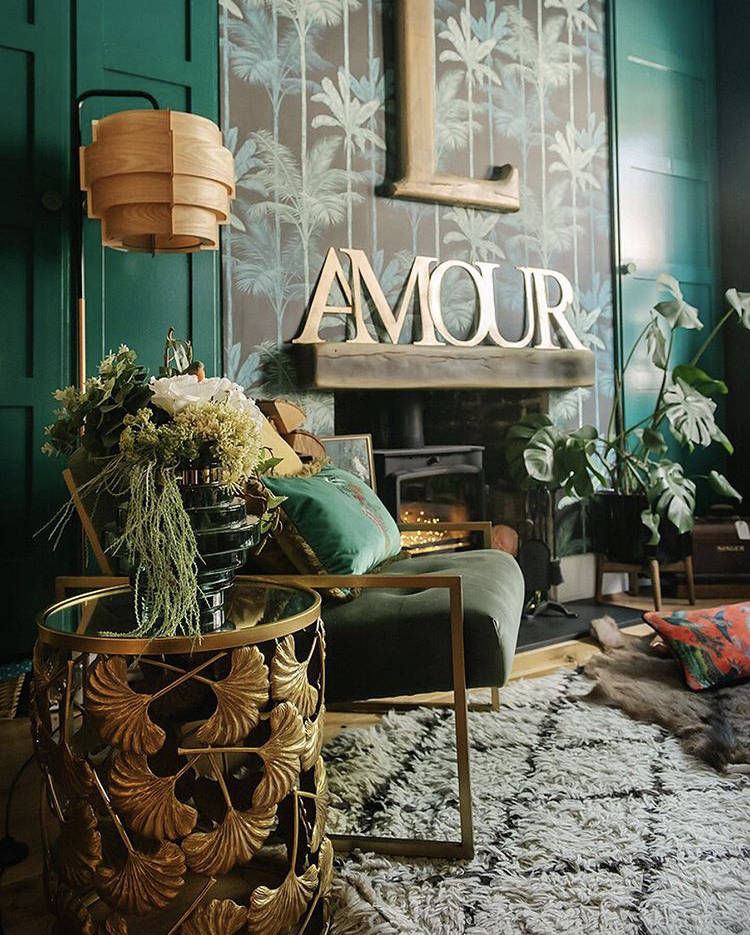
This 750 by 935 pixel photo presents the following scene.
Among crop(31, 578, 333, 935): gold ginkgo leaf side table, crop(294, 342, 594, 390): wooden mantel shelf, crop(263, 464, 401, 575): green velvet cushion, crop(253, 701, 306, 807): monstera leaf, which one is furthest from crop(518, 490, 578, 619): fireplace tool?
crop(253, 701, 306, 807): monstera leaf

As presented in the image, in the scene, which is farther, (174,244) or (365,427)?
(365,427)

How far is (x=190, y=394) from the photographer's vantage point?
149cm

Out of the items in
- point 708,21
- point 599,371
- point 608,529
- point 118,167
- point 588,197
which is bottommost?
point 608,529

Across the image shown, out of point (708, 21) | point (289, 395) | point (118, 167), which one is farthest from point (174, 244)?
point (708, 21)

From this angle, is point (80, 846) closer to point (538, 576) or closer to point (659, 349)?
point (538, 576)

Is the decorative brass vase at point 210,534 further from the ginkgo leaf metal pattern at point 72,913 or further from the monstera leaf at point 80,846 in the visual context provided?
the ginkgo leaf metal pattern at point 72,913

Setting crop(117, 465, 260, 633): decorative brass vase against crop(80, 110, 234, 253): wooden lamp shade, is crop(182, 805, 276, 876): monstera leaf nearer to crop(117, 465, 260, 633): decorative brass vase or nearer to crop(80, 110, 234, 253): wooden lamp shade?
crop(117, 465, 260, 633): decorative brass vase

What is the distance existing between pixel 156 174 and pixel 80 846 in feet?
5.98

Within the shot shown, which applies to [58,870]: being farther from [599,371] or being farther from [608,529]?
[599,371]

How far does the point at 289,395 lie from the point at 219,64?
4.08ft

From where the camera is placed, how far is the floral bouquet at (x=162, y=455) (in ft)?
4.65

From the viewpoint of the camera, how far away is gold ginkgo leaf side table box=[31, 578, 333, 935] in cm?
131

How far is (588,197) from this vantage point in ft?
14.0

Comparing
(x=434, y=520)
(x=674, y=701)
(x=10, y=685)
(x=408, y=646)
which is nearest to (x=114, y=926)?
(x=408, y=646)
